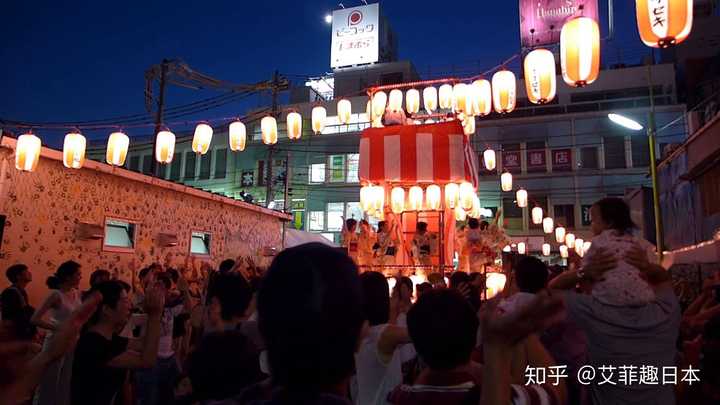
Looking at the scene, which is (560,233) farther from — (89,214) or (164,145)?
(89,214)

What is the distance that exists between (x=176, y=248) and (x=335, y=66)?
2148 centimetres

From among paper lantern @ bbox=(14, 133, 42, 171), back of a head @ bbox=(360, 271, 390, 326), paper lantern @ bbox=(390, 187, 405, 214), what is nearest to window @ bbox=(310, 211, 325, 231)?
paper lantern @ bbox=(390, 187, 405, 214)

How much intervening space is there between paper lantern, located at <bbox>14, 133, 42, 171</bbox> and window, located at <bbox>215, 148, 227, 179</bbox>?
64.3ft

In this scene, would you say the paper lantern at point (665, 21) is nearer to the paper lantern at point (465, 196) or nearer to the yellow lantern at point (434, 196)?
the paper lantern at point (465, 196)

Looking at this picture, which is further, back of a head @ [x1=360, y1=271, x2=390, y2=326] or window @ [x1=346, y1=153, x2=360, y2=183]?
window @ [x1=346, y1=153, x2=360, y2=183]

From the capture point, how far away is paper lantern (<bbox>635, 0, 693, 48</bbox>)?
18.9 feet

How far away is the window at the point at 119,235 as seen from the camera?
10.8 m

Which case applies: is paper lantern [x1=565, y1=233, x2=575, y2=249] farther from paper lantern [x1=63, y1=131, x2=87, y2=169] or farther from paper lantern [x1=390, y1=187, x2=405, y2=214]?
paper lantern [x1=63, y1=131, x2=87, y2=169]

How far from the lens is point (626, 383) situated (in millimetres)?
2916

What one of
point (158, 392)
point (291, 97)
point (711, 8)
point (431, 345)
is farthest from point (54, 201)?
point (711, 8)

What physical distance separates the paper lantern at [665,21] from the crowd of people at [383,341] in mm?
3369

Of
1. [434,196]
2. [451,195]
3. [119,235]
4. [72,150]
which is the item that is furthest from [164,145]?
[451,195]

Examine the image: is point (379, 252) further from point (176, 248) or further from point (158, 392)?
point (158, 392)

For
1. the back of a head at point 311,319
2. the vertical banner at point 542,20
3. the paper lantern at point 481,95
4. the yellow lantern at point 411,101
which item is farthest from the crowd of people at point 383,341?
the vertical banner at point 542,20
